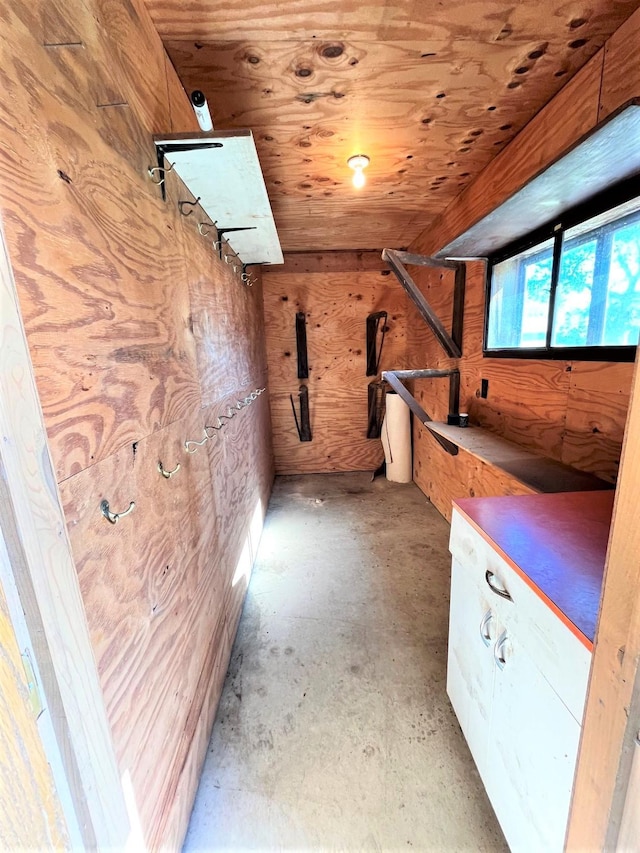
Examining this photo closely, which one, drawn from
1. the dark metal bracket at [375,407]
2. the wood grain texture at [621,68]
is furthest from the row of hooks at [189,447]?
the wood grain texture at [621,68]

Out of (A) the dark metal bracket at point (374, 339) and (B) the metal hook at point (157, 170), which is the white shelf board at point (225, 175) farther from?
(A) the dark metal bracket at point (374, 339)

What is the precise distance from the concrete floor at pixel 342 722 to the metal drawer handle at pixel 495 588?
0.79 metres

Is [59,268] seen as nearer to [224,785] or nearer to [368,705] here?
[224,785]

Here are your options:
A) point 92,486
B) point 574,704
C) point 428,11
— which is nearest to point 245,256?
point 428,11

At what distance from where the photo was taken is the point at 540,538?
2.96 ft

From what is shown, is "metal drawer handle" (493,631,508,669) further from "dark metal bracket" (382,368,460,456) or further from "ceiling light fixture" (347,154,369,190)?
"ceiling light fixture" (347,154,369,190)

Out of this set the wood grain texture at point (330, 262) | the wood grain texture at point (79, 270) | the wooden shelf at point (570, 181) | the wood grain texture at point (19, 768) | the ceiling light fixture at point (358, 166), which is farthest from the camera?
the wood grain texture at point (330, 262)

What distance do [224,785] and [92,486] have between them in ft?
3.93

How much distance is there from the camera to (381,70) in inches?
47.3

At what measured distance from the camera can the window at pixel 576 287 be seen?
3.87 ft

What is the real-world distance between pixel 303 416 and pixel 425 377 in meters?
1.70

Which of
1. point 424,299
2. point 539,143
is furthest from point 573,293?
point 424,299

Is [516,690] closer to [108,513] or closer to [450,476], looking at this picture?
Result: [108,513]

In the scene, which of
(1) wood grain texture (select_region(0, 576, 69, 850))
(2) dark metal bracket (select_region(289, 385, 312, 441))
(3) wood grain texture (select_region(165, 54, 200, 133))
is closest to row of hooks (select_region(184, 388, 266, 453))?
(1) wood grain texture (select_region(0, 576, 69, 850))
